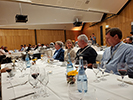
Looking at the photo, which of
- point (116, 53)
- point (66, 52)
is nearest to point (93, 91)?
point (116, 53)

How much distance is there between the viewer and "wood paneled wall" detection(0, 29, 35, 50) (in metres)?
12.4

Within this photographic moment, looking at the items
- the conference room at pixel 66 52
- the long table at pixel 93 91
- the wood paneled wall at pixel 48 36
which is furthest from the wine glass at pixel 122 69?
the wood paneled wall at pixel 48 36

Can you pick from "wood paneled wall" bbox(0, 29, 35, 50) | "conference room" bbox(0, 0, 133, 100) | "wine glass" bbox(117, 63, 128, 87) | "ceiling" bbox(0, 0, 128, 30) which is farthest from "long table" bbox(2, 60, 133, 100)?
"wood paneled wall" bbox(0, 29, 35, 50)

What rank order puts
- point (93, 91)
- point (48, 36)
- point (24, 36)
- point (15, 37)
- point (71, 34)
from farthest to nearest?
point (71, 34)
point (48, 36)
point (24, 36)
point (15, 37)
point (93, 91)

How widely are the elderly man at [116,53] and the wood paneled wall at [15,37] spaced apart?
12814mm

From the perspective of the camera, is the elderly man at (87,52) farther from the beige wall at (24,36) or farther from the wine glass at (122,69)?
the beige wall at (24,36)

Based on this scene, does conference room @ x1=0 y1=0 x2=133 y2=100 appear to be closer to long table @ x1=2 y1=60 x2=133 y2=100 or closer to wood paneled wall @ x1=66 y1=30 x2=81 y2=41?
long table @ x1=2 y1=60 x2=133 y2=100

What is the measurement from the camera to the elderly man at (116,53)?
1788 mm

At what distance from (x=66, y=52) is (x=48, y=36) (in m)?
11.5

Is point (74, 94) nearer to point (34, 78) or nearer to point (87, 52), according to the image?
point (34, 78)

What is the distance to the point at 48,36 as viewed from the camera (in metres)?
14.7

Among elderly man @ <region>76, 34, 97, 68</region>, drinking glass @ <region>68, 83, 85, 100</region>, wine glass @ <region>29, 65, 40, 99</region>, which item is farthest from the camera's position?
elderly man @ <region>76, 34, 97, 68</region>

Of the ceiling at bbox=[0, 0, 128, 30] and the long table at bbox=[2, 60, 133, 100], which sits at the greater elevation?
the ceiling at bbox=[0, 0, 128, 30]

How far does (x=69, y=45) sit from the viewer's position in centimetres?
336
